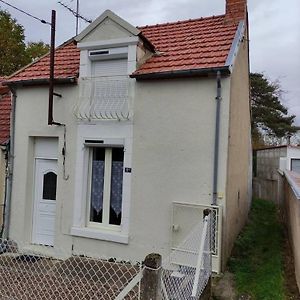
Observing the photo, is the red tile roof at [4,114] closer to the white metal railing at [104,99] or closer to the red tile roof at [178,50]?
the red tile roof at [178,50]

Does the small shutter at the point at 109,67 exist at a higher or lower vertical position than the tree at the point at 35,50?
lower

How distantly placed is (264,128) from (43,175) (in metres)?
28.9

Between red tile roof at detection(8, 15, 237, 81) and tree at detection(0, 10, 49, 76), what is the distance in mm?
14746

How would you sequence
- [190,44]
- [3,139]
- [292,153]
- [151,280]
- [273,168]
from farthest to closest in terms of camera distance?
[273,168] < [292,153] < [3,139] < [190,44] < [151,280]

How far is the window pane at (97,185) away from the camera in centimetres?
912

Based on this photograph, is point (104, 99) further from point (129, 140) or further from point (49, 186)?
point (49, 186)

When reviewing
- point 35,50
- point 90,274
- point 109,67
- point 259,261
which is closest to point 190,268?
point 90,274

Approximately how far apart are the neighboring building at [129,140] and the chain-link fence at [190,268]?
2.28 feet

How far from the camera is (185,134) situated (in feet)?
26.4

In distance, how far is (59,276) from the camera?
756 cm

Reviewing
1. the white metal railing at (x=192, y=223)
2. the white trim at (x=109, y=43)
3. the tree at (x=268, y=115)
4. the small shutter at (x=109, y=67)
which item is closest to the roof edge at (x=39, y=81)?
the small shutter at (x=109, y=67)

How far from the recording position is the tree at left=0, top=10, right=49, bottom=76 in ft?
79.7

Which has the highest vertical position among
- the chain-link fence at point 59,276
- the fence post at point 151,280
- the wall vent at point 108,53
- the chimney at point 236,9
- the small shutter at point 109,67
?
the chimney at point 236,9

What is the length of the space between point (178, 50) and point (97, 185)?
4.14 meters
